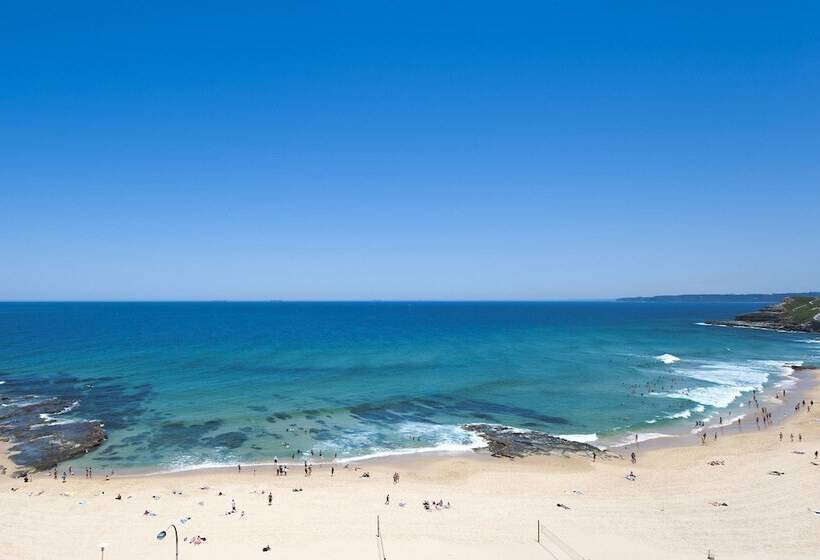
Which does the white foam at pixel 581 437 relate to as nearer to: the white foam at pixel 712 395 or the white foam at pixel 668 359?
the white foam at pixel 712 395

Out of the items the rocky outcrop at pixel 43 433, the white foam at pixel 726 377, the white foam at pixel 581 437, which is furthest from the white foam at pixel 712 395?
the rocky outcrop at pixel 43 433

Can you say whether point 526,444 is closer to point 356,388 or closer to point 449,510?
point 449,510

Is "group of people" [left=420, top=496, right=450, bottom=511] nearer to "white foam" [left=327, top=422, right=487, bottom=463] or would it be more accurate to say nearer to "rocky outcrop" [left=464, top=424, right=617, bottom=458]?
"white foam" [left=327, top=422, right=487, bottom=463]

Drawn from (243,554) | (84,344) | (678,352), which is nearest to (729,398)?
(678,352)

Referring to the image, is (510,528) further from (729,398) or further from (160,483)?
(729,398)

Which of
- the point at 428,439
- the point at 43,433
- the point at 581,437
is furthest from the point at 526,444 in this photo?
the point at 43,433
